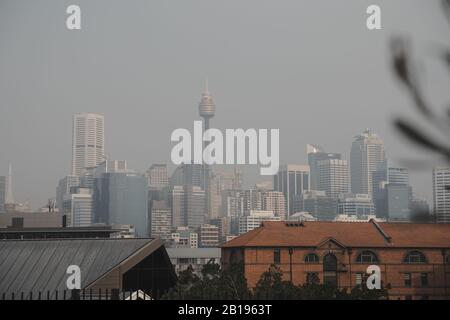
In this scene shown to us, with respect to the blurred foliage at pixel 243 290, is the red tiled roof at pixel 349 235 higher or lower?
higher

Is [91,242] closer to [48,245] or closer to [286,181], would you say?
[48,245]

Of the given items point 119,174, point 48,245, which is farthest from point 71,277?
point 119,174

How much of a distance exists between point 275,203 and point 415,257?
127 metres

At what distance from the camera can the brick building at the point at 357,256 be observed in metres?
50.6

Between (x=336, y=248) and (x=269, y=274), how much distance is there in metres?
12.2

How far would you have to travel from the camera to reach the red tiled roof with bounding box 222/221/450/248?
52.6 metres

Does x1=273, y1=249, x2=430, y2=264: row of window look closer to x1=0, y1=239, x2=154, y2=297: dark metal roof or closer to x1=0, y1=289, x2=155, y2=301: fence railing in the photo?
x1=0, y1=239, x2=154, y2=297: dark metal roof

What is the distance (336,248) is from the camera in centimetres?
5256

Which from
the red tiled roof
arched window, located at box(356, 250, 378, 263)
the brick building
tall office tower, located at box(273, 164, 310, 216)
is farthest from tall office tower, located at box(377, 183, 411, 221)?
tall office tower, located at box(273, 164, 310, 216)

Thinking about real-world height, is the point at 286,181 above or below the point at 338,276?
above

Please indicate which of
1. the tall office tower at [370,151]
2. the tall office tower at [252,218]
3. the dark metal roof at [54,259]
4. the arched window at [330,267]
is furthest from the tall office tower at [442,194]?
the tall office tower at [252,218]

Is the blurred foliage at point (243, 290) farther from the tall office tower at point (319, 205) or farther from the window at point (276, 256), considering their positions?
the tall office tower at point (319, 205)
